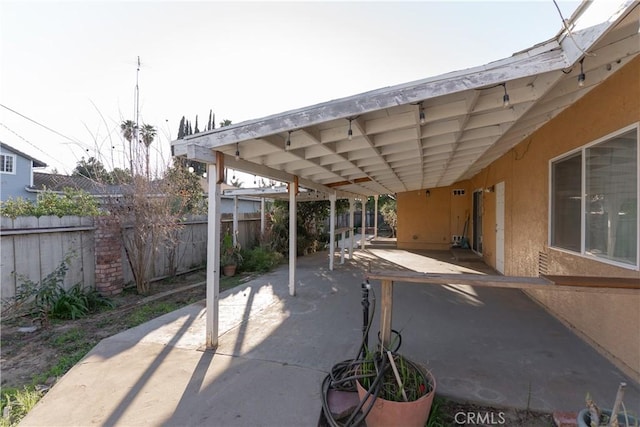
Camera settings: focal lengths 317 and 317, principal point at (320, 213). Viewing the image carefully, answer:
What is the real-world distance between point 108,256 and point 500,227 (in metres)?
8.47

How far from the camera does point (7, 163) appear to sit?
→ 15.3 metres

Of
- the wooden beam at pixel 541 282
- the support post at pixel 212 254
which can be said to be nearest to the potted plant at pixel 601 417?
the wooden beam at pixel 541 282

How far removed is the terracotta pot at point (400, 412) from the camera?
6.83ft

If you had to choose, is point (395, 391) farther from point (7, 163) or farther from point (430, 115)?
point (7, 163)

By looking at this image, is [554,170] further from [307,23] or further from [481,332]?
[307,23]

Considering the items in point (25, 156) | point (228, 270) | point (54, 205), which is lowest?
point (228, 270)

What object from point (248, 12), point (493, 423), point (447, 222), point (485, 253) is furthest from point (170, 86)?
point (447, 222)

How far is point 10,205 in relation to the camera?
4.60 m

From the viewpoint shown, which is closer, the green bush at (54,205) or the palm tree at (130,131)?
the green bush at (54,205)

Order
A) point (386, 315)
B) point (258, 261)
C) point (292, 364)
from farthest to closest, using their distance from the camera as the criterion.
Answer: point (258, 261) < point (292, 364) < point (386, 315)

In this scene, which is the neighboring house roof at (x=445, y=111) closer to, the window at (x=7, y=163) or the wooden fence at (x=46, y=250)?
the wooden fence at (x=46, y=250)

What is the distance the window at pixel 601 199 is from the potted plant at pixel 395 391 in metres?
2.35

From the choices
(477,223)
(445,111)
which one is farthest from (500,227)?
(445,111)

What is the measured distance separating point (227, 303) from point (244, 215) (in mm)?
5646
